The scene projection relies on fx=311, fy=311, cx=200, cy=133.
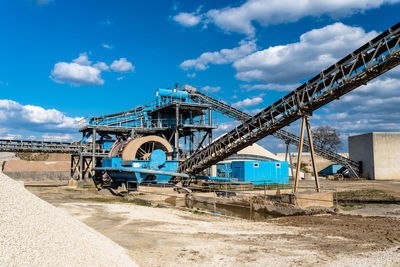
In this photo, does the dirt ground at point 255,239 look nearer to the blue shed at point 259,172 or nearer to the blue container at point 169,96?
the blue shed at point 259,172

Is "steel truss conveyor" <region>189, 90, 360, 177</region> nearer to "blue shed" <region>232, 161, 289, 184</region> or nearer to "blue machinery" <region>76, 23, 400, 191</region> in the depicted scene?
"blue machinery" <region>76, 23, 400, 191</region>

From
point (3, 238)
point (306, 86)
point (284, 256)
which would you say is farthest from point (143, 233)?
point (306, 86)

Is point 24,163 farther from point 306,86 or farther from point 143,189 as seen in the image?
point 306,86

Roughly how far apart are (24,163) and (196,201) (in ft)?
115

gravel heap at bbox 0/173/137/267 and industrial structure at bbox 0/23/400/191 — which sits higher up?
industrial structure at bbox 0/23/400/191

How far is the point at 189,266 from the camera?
23.7 feet

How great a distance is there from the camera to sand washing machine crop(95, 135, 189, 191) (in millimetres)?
24469

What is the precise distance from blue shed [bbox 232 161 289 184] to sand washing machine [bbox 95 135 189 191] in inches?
304

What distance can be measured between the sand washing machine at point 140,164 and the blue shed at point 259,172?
7.72m

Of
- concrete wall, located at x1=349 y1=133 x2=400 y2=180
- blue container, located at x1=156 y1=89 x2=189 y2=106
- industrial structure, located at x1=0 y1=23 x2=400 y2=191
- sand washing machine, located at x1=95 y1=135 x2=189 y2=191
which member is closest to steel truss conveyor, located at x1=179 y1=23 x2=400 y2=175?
industrial structure, located at x1=0 y1=23 x2=400 y2=191

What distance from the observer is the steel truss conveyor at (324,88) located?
46.6 feet

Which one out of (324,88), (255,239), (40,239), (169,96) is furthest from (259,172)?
(40,239)

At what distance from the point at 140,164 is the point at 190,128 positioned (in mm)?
10186

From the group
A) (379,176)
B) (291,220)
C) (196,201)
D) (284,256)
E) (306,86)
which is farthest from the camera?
(379,176)
